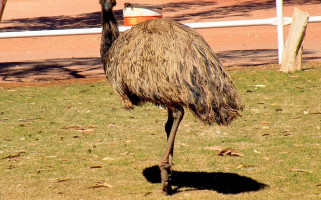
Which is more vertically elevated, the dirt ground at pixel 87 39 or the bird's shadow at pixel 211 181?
the bird's shadow at pixel 211 181

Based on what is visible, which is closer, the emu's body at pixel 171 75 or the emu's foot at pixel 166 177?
the emu's body at pixel 171 75

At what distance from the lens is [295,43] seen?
11266 mm

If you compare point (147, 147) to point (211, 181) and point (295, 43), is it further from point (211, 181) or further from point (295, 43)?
point (295, 43)

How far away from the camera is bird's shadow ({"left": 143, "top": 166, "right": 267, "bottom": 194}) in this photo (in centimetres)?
598

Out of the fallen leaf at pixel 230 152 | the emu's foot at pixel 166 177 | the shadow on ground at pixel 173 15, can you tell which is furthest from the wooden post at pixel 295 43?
the shadow on ground at pixel 173 15

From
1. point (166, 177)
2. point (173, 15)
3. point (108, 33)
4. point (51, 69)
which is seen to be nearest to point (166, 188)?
point (166, 177)

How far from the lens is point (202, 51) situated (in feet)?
18.4

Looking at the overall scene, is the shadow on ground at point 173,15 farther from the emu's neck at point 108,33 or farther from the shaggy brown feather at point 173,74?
the shaggy brown feather at point 173,74

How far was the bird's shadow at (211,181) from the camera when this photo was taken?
5.98 m

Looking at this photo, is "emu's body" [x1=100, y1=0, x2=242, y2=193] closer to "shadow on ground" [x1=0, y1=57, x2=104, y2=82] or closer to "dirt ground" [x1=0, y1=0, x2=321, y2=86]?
"dirt ground" [x1=0, y1=0, x2=321, y2=86]

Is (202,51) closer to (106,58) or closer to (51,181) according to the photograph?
(106,58)

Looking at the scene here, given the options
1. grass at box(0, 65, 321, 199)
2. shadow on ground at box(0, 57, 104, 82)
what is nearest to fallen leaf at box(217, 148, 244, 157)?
grass at box(0, 65, 321, 199)

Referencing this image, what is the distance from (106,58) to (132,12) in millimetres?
4505

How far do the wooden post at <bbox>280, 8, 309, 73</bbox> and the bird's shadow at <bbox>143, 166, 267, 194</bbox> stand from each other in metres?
5.44
